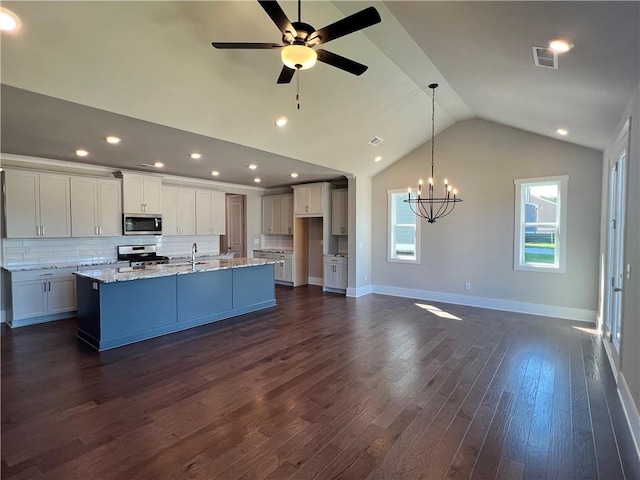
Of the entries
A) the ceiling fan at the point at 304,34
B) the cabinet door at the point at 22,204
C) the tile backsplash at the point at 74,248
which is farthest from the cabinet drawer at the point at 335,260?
the ceiling fan at the point at 304,34

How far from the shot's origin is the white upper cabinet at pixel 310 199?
7.85 metres

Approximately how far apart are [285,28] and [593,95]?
2.97 metres

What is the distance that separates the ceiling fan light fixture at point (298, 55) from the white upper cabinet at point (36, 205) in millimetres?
5199

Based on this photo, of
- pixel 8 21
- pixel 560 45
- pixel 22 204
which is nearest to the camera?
pixel 8 21

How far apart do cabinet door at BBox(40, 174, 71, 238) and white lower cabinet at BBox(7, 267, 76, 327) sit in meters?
0.65

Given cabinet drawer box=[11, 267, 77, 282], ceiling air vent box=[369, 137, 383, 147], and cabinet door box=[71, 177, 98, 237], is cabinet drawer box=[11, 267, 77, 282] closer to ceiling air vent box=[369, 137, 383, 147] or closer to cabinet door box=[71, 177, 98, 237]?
cabinet door box=[71, 177, 98, 237]

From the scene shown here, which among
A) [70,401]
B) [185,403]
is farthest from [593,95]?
[70,401]

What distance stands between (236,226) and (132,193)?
335cm

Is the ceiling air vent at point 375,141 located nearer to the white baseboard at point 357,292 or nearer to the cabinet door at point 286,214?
the white baseboard at point 357,292

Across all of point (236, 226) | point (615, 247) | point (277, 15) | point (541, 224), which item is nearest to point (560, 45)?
point (277, 15)

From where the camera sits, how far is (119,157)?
5.36 metres

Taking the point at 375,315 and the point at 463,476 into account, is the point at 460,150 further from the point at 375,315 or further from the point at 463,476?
the point at 463,476

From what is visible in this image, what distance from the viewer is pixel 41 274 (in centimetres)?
528

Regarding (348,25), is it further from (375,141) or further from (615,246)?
(615,246)
